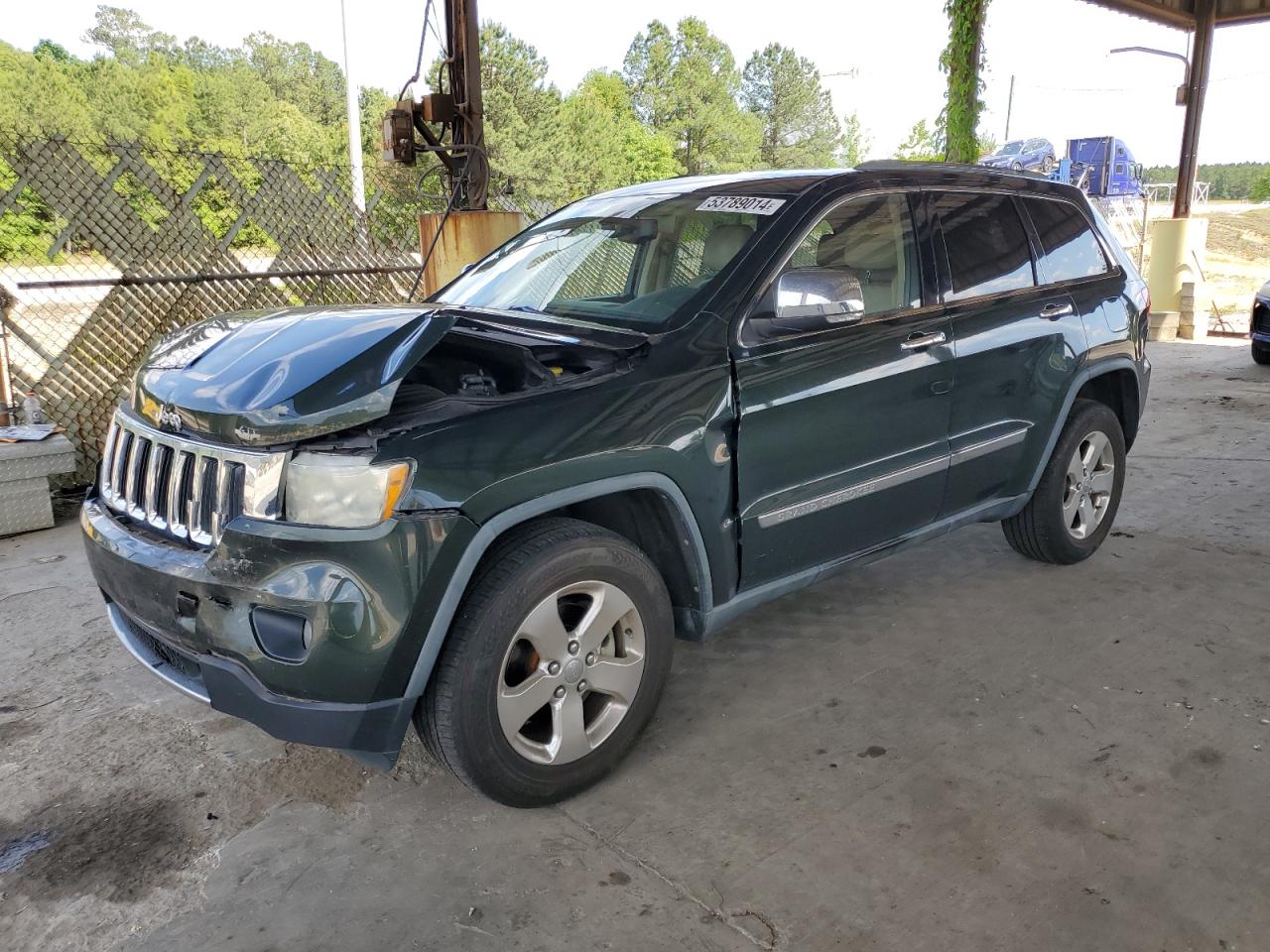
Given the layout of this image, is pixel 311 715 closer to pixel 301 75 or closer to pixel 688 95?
pixel 688 95

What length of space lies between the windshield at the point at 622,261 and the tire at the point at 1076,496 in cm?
194

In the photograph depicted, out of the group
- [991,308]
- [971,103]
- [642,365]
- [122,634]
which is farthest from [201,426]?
[971,103]

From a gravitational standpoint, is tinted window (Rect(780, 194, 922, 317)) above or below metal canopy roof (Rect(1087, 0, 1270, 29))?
below

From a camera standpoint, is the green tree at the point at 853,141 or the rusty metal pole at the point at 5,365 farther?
the green tree at the point at 853,141

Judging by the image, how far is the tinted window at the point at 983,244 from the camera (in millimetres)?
3840

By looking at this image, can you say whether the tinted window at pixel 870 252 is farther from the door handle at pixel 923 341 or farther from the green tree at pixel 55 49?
the green tree at pixel 55 49

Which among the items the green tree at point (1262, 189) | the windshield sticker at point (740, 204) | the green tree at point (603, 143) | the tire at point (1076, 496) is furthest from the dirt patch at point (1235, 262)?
the green tree at point (603, 143)

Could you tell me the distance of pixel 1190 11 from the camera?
1327 centimetres

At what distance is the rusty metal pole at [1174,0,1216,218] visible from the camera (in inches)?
519

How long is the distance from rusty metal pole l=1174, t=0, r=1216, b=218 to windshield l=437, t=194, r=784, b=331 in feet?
41.0

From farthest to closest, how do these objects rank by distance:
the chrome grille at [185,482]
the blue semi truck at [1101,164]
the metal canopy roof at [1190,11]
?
the blue semi truck at [1101,164] → the metal canopy roof at [1190,11] → the chrome grille at [185,482]

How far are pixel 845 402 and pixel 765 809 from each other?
137 centimetres

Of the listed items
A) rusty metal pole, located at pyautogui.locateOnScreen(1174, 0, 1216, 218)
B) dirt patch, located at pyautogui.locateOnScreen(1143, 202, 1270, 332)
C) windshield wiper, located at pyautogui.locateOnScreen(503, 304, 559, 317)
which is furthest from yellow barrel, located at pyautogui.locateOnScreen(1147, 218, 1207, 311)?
windshield wiper, located at pyautogui.locateOnScreen(503, 304, 559, 317)

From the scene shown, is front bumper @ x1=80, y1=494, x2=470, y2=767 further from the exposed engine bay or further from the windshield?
the windshield
